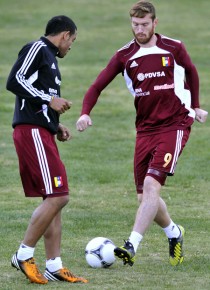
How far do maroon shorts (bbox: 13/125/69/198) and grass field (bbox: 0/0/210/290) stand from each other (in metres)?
0.83

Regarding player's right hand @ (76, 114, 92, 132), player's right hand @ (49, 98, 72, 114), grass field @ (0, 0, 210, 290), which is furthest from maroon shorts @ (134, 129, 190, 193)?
player's right hand @ (49, 98, 72, 114)

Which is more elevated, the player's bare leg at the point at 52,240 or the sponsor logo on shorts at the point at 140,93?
the sponsor logo on shorts at the point at 140,93

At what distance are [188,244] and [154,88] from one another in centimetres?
189

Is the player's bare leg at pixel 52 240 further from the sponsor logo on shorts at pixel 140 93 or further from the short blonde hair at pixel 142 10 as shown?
the short blonde hair at pixel 142 10

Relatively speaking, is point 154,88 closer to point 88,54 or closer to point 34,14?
point 88,54

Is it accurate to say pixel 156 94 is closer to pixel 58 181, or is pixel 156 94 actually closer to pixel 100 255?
pixel 58 181

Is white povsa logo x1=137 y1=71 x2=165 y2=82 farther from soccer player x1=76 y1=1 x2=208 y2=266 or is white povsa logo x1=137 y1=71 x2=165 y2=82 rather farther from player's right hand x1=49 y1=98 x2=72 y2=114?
player's right hand x1=49 y1=98 x2=72 y2=114

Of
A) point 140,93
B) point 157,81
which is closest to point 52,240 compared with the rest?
point 140,93

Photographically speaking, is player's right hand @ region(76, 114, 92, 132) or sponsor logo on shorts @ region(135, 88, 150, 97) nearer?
player's right hand @ region(76, 114, 92, 132)

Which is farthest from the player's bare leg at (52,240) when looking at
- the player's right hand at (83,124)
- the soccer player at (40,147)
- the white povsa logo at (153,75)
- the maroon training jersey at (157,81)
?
the white povsa logo at (153,75)

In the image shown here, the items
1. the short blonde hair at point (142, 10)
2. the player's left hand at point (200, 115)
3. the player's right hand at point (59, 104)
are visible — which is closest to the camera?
the player's right hand at point (59, 104)

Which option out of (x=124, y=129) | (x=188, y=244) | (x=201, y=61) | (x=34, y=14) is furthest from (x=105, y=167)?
(x=34, y=14)

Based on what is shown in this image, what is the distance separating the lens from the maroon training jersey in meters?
9.09

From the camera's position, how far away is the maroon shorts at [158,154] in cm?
892
